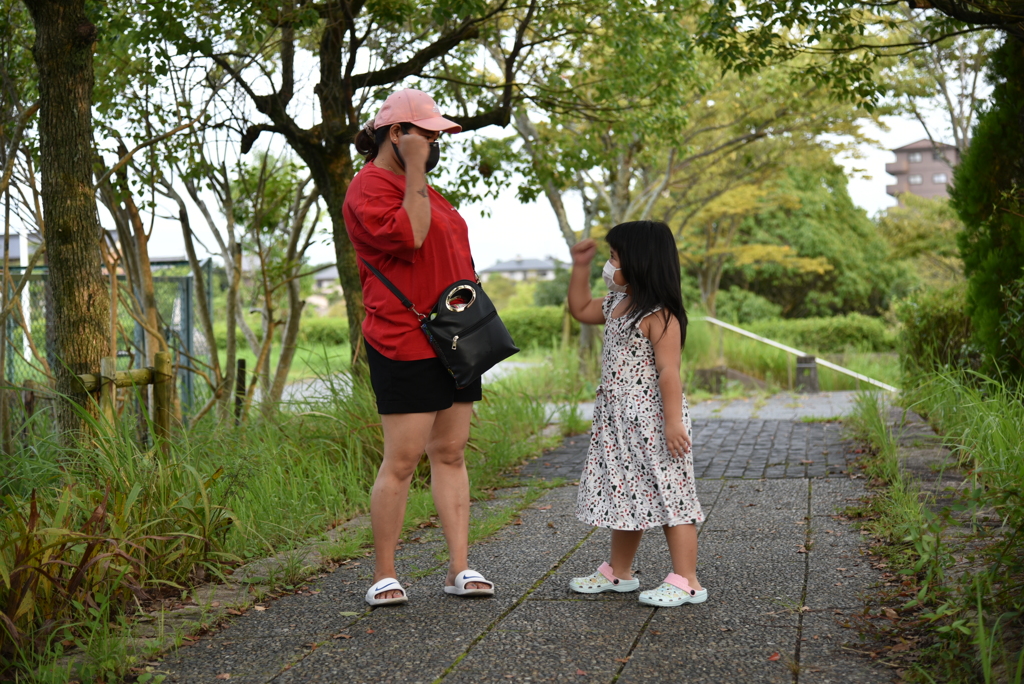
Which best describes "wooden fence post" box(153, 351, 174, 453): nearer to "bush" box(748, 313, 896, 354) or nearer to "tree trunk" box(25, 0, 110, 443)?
"tree trunk" box(25, 0, 110, 443)

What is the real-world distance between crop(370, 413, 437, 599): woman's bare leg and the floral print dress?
2.19ft

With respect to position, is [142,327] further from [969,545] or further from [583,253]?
[969,545]

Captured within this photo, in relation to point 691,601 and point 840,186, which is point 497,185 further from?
point 840,186

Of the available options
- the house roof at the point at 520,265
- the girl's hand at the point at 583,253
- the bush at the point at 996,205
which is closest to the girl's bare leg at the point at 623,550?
the girl's hand at the point at 583,253

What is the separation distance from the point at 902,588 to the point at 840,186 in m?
31.0

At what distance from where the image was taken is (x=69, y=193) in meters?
3.96

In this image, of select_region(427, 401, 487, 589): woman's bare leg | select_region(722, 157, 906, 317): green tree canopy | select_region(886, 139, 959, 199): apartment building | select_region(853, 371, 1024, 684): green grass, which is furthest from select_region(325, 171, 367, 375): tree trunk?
select_region(886, 139, 959, 199): apartment building

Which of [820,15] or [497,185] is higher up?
[820,15]

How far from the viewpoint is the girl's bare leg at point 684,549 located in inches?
131

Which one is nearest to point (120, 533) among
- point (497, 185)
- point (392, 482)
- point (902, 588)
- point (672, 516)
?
point (392, 482)

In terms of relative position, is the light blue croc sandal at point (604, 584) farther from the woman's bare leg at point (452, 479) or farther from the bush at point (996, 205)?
the bush at point (996, 205)

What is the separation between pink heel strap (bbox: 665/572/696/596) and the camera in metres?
3.31

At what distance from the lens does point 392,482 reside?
332cm

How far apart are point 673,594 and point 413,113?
1.97 m
